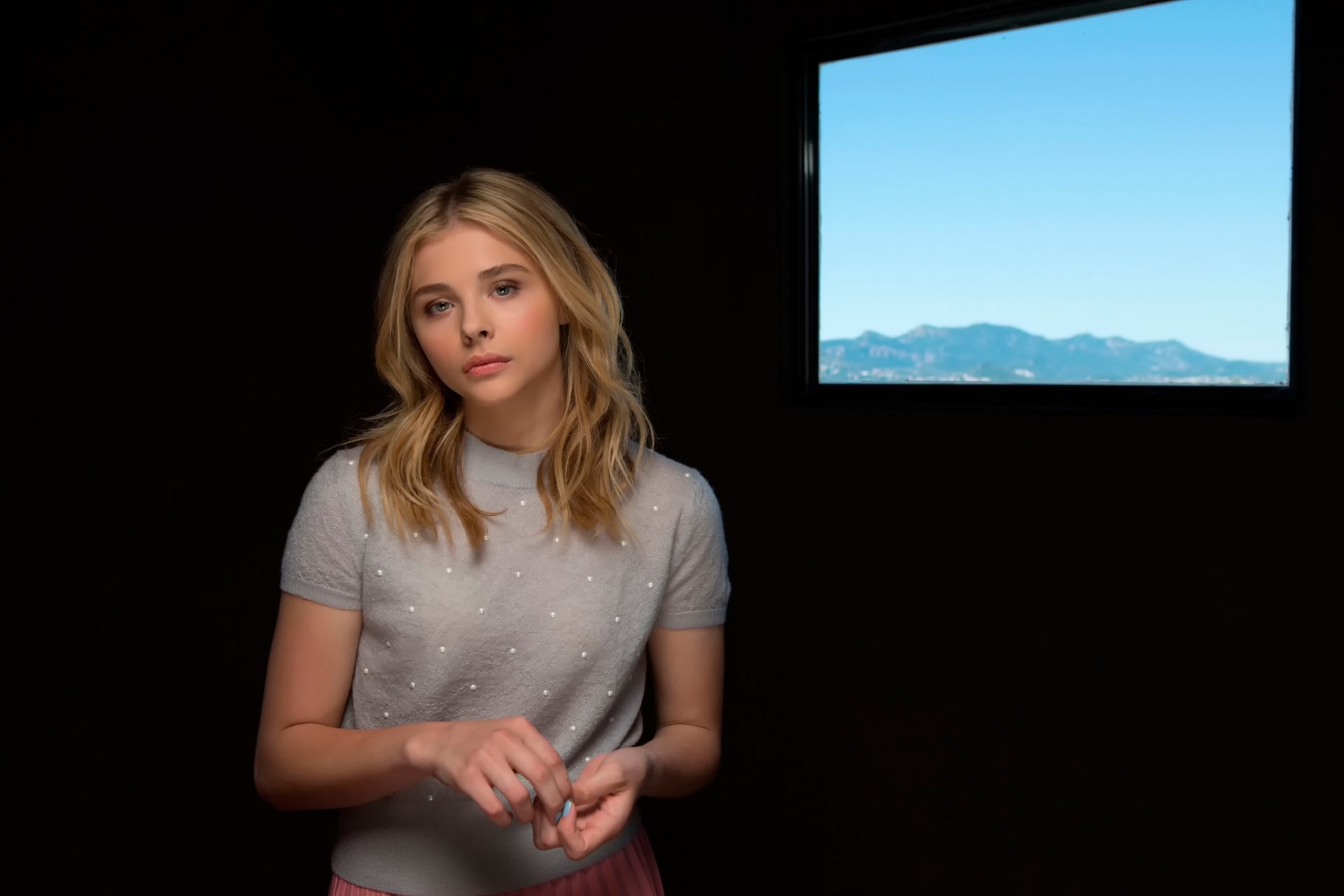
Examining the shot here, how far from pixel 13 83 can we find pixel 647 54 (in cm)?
144

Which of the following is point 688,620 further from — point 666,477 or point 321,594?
point 321,594

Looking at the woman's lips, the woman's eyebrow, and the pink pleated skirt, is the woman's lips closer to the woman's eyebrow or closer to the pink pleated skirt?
the woman's eyebrow

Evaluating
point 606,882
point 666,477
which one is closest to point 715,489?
point 666,477

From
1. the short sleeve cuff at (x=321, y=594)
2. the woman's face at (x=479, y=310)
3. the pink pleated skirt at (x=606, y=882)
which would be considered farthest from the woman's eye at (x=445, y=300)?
the pink pleated skirt at (x=606, y=882)

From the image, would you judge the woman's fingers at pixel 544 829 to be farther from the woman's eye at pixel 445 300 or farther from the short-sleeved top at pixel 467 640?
the woman's eye at pixel 445 300

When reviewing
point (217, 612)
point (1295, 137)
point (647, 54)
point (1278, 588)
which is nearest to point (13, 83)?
point (217, 612)

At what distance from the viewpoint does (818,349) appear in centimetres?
280

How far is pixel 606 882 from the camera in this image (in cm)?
118

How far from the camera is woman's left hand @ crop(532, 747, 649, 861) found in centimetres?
96

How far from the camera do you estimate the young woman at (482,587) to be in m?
1.12

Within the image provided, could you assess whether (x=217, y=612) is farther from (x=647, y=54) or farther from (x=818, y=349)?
(x=647, y=54)

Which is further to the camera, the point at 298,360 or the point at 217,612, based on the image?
the point at 298,360

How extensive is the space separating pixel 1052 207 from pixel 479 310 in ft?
5.66

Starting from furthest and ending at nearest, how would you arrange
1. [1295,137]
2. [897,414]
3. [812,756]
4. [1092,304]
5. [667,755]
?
[812,756]
[897,414]
[1092,304]
[1295,137]
[667,755]
